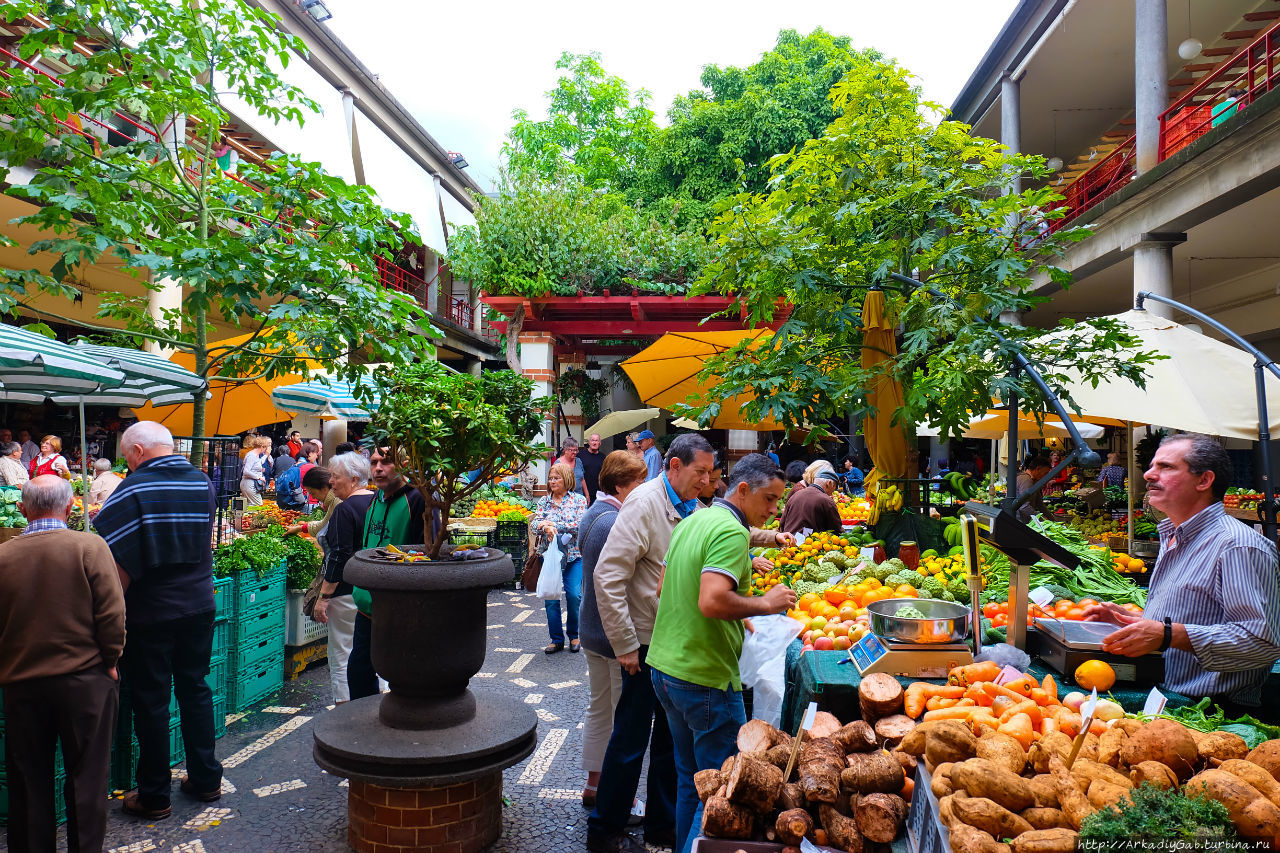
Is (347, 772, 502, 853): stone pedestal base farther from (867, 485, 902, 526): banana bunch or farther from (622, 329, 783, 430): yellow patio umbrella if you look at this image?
(622, 329, 783, 430): yellow patio umbrella

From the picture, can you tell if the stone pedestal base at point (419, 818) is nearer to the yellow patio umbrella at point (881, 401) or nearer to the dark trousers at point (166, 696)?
the dark trousers at point (166, 696)

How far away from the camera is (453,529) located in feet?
34.2

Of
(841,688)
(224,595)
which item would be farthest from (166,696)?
(841,688)

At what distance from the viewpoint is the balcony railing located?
26.8 feet

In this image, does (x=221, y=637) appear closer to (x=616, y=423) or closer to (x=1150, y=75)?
(x=616, y=423)

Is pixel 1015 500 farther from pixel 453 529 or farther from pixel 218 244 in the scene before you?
pixel 453 529

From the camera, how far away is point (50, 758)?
3.32m

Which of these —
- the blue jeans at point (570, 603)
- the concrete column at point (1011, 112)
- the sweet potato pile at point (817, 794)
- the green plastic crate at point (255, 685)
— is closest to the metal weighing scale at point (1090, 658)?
the sweet potato pile at point (817, 794)

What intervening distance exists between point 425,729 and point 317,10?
19.4 m

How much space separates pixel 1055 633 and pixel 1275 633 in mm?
720

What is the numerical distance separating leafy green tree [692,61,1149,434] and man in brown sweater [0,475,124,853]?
157 inches

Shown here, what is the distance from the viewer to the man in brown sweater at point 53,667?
3.21 metres

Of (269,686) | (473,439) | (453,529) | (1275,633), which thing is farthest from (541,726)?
(453,529)

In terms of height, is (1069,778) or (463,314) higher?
(463,314)
